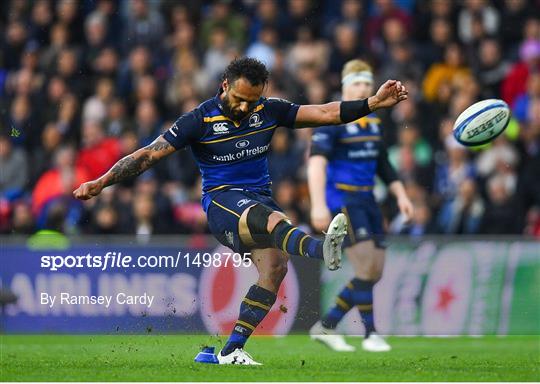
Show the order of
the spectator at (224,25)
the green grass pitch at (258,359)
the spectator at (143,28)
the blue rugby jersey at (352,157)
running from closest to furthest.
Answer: the green grass pitch at (258,359), the blue rugby jersey at (352,157), the spectator at (224,25), the spectator at (143,28)

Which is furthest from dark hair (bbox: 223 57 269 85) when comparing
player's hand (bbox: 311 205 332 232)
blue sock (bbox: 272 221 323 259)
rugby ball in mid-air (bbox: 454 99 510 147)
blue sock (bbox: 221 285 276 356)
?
player's hand (bbox: 311 205 332 232)

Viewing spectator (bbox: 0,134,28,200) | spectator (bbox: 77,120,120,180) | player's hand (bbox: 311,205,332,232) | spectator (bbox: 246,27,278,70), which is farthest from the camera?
spectator (bbox: 246,27,278,70)

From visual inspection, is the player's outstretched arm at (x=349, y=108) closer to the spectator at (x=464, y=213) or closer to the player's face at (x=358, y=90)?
the player's face at (x=358, y=90)

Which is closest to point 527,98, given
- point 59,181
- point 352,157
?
point 352,157

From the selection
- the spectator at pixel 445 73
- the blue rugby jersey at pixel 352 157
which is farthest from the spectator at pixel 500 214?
the blue rugby jersey at pixel 352 157

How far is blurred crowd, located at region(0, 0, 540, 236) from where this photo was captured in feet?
55.2

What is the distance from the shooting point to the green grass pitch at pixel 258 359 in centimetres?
905

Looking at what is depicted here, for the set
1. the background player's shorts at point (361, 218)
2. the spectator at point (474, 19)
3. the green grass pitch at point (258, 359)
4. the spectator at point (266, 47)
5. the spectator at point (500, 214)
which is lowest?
the green grass pitch at point (258, 359)

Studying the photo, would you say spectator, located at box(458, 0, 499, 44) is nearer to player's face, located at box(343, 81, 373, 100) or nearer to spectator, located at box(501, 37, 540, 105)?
spectator, located at box(501, 37, 540, 105)

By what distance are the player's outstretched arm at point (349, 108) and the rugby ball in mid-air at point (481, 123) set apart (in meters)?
1.20

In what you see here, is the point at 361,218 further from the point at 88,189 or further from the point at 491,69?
the point at 491,69

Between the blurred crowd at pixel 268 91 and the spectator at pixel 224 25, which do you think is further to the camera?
the spectator at pixel 224 25

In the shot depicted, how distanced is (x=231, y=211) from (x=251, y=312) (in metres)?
0.75

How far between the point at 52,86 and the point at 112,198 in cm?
273
